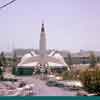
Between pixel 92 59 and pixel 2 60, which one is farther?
pixel 92 59

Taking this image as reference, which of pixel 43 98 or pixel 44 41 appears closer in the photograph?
pixel 43 98

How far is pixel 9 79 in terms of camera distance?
8.92 metres

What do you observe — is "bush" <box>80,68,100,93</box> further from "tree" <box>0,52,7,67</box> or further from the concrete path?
"tree" <box>0,52,7,67</box>

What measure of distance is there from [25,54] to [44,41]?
1582 millimetres

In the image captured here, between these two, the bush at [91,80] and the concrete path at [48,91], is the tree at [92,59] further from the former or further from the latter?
the concrete path at [48,91]

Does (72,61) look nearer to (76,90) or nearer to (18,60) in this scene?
(18,60)

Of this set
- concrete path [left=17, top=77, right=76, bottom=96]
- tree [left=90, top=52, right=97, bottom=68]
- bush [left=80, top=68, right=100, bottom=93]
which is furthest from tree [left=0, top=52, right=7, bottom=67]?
tree [left=90, top=52, right=97, bottom=68]

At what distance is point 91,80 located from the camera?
813 centimetres

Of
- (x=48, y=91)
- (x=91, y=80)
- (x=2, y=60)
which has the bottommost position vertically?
(x=48, y=91)

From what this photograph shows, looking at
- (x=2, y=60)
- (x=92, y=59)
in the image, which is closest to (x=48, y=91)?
(x=2, y=60)

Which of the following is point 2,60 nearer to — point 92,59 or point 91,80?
point 92,59

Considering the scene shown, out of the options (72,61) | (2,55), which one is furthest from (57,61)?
(2,55)

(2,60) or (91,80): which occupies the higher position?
(2,60)

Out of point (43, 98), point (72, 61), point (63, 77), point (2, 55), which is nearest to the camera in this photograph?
point (43, 98)
